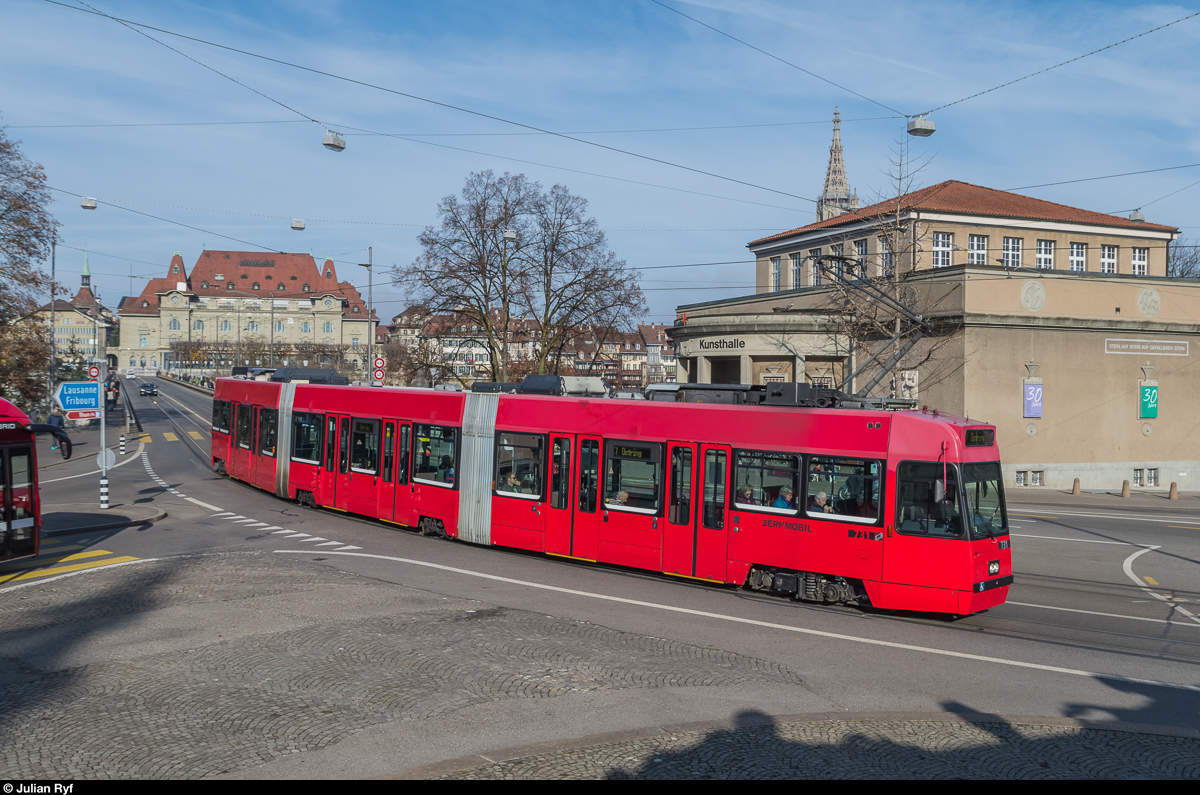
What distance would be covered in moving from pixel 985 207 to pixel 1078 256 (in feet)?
19.1

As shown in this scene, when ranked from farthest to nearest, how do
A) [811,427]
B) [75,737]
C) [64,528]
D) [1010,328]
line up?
[1010,328]
[64,528]
[811,427]
[75,737]

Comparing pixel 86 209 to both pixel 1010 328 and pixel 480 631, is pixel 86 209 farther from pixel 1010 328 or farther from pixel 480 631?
pixel 1010 328

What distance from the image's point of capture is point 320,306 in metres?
151

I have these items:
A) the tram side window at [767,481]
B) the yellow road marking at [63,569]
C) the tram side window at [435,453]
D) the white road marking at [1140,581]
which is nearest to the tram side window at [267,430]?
the tram side window at [435,453]

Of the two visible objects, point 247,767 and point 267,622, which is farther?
point 267,622

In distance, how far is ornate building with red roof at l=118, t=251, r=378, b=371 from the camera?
484 ft

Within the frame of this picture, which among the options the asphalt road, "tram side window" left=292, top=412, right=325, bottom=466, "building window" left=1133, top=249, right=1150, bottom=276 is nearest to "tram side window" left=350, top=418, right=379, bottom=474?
the asphalt road

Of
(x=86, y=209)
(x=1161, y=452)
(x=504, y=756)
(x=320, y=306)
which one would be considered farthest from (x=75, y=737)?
(x=320, y=306)

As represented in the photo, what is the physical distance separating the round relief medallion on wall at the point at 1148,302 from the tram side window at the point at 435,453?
92.8ft

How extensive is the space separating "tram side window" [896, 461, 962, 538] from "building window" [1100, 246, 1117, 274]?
133ft

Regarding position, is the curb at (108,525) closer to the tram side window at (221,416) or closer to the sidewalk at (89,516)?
the sidewalk at (89,516)

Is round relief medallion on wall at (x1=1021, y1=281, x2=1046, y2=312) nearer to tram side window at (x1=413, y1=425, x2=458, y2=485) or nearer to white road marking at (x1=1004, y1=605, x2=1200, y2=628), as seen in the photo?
white road marking at (x1=1004, y1=605, x2=1200, y2=628)

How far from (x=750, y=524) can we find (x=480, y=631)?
443cm

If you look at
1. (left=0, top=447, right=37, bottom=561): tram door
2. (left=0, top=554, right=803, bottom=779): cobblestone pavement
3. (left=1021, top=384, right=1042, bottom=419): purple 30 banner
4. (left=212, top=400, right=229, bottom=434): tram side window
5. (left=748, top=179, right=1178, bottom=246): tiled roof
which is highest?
(left=748, top=179, right=1178, bottom=246): tiled roof
